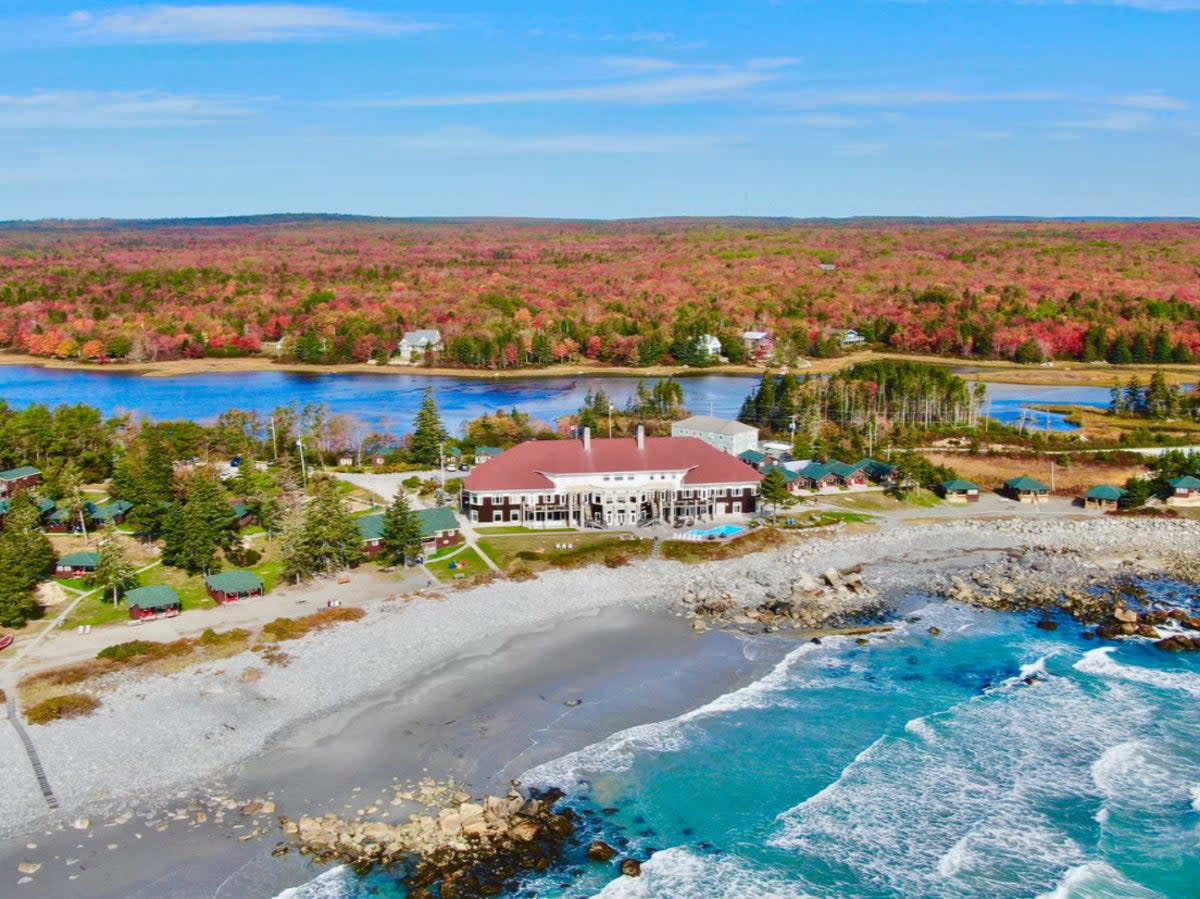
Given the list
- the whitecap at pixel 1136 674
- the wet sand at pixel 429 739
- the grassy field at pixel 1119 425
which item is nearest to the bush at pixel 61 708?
the wet sand at pixel 429 739

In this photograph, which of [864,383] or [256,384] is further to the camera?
[256,384]

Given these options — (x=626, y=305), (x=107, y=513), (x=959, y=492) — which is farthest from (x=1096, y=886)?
(x=626, y=305)

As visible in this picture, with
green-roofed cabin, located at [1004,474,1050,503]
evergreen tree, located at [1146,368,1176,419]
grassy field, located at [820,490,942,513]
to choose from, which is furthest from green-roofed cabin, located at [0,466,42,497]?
evergreen tree, located at [1146,368,1176,419]

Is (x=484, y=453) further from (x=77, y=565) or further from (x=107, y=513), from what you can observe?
(x=77, y=565)

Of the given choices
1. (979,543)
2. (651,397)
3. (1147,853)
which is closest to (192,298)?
(651,397)

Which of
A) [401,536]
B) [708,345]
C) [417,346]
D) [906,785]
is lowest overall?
[906,785]

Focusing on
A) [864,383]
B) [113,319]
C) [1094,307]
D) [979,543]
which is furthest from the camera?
[113,319]

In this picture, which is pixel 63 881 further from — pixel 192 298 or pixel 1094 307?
pixel 192 298
